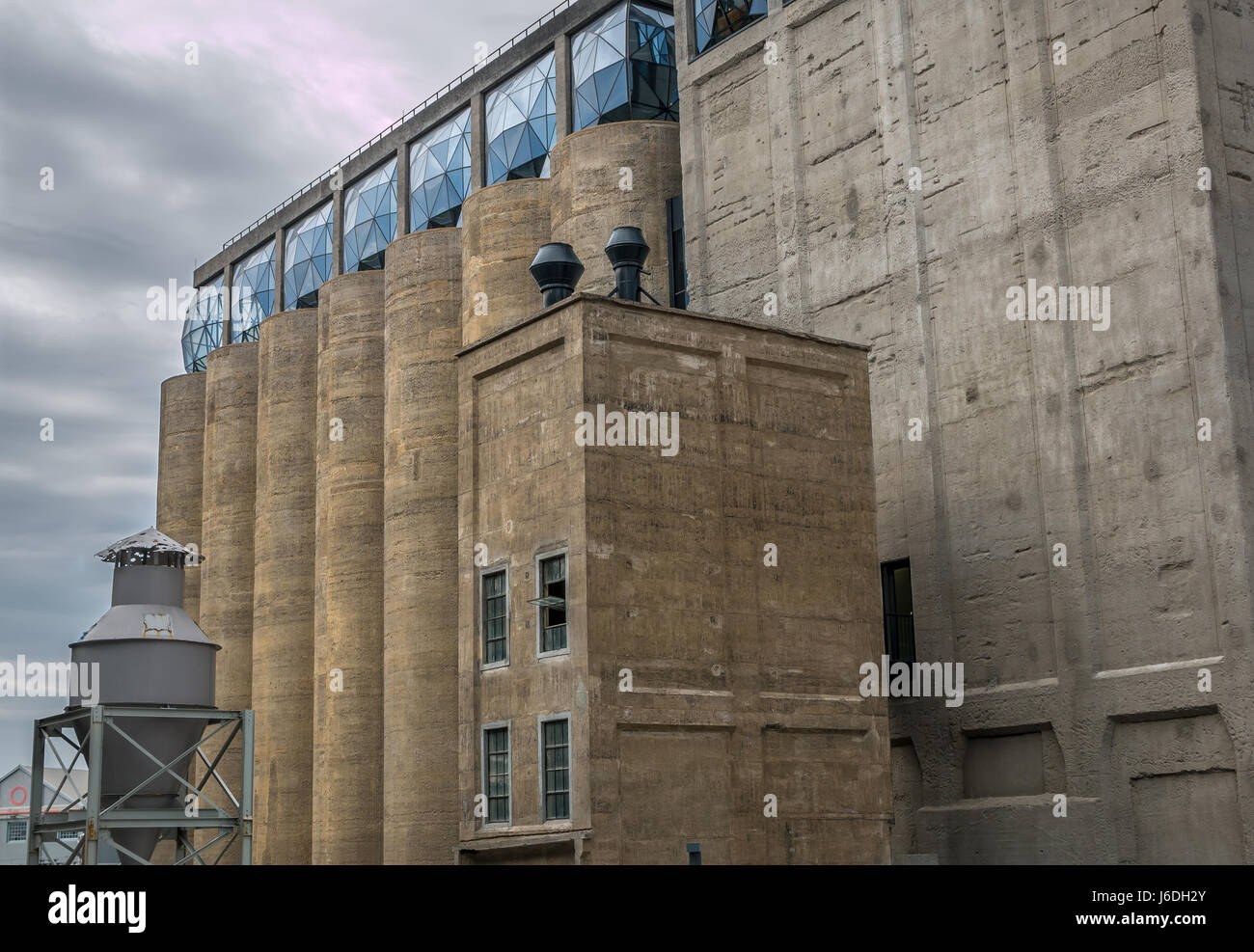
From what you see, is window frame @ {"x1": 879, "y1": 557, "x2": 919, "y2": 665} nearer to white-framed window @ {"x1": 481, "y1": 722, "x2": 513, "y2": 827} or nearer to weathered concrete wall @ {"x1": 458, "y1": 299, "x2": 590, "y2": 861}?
weathered concrete wall @ {"x1": 458, "y1": 299, "x2": 590, "y2": 861}

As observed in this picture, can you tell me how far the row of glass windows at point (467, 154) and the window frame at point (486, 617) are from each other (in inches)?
783

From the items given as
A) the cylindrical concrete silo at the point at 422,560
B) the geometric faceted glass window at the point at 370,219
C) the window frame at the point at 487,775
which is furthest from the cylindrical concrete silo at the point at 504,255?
the window frame at the point at 487,775

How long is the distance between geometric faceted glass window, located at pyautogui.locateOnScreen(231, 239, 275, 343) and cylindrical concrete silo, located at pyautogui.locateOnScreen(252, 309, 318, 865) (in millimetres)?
7597

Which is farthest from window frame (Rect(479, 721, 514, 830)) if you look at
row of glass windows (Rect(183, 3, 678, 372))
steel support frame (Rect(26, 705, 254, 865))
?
row of glass windows (Rect(183, 3, 678, 372))

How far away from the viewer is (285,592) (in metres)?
51.6

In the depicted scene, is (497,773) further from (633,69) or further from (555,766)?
(633,69)

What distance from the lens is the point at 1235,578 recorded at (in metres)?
23.5

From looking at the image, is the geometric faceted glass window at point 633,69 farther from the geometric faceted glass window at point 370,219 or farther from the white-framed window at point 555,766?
the white-framed window at point 555,766

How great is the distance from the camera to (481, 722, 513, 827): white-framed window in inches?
980

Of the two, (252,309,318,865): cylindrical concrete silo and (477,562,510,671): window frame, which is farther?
(252,309,318,865): cylindrical concrete silo

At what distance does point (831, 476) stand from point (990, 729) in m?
5.56

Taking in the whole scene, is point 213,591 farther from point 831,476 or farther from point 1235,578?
point 1235,578
